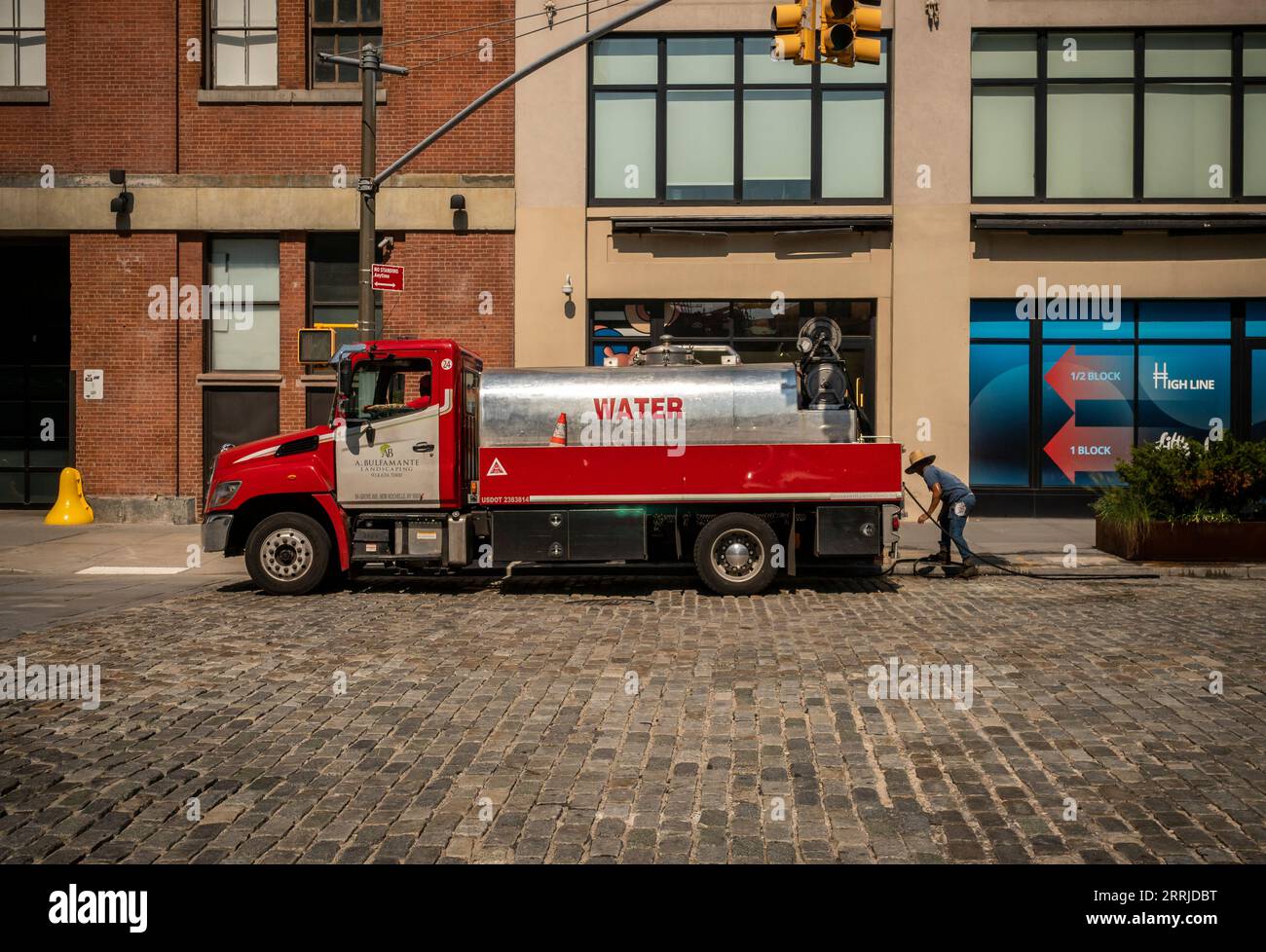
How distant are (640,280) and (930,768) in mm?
15382

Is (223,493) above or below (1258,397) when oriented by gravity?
below

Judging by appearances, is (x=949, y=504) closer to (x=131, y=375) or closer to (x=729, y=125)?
(x=729, y=125)

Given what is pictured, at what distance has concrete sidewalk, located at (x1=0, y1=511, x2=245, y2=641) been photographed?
12.4 metres

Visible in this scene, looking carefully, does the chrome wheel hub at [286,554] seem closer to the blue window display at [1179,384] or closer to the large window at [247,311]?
the large window at [247,311]

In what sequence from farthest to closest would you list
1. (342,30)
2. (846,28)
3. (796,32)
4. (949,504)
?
(342,30)
(949,504)
(796,32)
(846,28)

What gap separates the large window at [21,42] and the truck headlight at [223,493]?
12.6 m

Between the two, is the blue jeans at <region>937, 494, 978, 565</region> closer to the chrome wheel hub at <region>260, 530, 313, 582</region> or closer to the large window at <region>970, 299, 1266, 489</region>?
the large window at <region>970, 299, 1266, 489</region>

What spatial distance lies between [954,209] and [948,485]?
24.4ft

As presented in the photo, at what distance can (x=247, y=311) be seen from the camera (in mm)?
21219

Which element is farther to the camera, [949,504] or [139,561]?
[139,561]

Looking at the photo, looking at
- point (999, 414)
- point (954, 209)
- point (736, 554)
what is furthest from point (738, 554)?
point (954, 209)

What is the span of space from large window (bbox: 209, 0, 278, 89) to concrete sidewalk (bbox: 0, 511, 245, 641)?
8.27 metres

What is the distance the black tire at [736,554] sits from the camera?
12742mm

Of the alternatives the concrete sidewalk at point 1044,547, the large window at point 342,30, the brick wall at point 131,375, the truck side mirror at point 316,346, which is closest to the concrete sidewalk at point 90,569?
the brick wall at point 131,375
